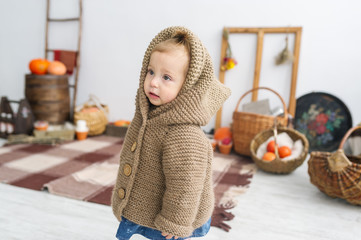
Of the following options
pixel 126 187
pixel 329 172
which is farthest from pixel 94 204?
pixel 329 172

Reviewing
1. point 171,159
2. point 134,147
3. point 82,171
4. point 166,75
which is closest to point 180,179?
point 171,159

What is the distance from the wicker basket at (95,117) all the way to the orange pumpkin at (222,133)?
3.85ft

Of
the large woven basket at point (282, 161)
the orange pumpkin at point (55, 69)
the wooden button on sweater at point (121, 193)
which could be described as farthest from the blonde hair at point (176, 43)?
the orange pumpkin at point (55, 69)

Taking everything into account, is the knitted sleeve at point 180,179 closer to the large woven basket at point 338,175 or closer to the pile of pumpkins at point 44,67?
the large woven basket at point 338,175

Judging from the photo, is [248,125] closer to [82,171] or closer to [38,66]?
[82,171]

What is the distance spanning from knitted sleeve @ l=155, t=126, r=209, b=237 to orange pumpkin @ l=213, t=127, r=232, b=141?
1.89 meters

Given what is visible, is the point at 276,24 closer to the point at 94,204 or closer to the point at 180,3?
the point at 180,3

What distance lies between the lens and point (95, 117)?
9.56ft

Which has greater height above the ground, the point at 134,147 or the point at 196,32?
the point at 196,32

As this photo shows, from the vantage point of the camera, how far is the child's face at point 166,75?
2.53 ft

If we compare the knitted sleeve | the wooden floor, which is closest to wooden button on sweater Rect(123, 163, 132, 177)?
the knitted sleeve

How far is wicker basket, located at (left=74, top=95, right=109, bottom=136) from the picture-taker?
9.43 ft

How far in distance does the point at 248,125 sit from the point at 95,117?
1.50 metres

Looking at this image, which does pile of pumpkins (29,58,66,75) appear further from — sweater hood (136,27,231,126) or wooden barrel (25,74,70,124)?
sweater hood (136,27,231,126)
